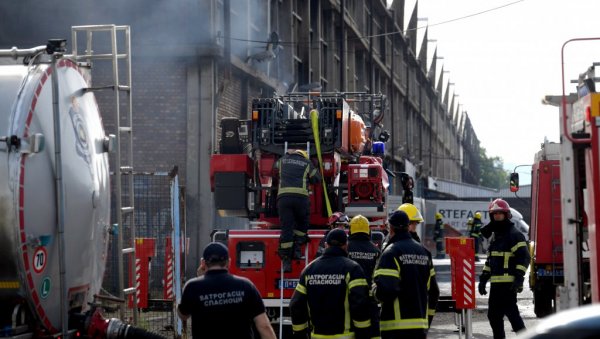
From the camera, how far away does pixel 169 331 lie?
13.4 m

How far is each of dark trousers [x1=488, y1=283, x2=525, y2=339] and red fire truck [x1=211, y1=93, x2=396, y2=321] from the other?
2027 mm

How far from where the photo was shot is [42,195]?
7.05 metres

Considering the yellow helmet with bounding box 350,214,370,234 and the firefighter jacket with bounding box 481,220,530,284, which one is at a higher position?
the yellow helmet with bounding box 350,214,370,234

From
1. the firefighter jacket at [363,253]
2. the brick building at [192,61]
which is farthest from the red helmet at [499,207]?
the brick building at [192,61]

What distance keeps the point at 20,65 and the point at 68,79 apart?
636mm

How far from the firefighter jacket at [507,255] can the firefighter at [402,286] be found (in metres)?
3.37

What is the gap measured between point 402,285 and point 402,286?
0.01 metres

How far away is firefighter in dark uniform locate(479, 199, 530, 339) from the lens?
1143cm

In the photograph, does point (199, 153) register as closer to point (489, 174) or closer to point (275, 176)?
point (275, 176)

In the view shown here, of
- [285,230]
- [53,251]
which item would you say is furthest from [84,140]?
[285,230]

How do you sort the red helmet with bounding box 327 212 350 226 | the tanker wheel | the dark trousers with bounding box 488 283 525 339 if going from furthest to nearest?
the tanker wheel
the red helmet with bounding box 327 212 350 226
the dark trousers with bounding box 488 283 525 339

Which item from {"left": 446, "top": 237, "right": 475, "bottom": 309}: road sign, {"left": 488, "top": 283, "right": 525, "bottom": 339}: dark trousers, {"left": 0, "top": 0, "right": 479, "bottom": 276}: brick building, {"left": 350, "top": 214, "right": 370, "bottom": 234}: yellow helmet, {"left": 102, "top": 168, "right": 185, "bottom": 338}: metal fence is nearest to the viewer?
{"left": 350, "top": 214, "right": 370, "bottom": 234}: yellow helmet

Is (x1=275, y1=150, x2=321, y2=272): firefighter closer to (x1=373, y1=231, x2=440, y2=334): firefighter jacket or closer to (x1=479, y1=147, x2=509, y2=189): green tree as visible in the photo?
(x1=373, y1=231, x2=440, y2=334): firefighter jacket

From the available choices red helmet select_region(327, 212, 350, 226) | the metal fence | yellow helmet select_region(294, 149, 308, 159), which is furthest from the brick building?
red helmet select_region(327, 212, 350, 226)
